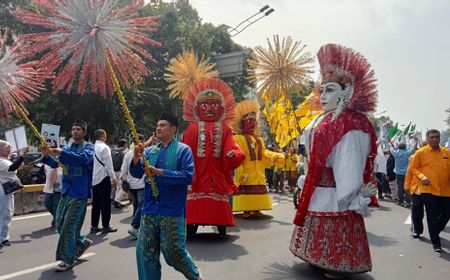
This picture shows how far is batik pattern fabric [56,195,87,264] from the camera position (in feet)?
15.7

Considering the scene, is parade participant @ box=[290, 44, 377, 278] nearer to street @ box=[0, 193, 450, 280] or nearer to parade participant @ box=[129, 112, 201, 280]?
street @ box=[0, 193, 450, 280]

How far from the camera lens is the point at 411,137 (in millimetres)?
13672

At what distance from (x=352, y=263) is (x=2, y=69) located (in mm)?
3799

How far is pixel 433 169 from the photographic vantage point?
620 cm

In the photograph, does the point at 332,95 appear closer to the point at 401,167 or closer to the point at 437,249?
the point at 437,249

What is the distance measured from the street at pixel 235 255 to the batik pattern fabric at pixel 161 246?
103 cm

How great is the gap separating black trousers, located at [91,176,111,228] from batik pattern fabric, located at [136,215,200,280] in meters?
3.85

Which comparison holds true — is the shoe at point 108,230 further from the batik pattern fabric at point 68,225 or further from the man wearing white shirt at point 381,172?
the man wearing white shirt at point 381,172

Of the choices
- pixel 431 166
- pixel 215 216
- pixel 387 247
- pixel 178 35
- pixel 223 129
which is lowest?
pixel 387 247

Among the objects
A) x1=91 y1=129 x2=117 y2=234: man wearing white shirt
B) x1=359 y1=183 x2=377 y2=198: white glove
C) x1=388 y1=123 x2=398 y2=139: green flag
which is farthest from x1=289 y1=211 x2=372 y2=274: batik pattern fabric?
x1=388 y1=123 x2=398 y2=139: green flag

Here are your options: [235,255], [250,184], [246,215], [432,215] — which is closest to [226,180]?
[235,255]

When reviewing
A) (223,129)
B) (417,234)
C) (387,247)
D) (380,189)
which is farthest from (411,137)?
(223,129)

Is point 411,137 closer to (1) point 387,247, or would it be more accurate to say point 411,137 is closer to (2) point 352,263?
(1) point 387,247

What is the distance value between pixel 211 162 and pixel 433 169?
128 inches
